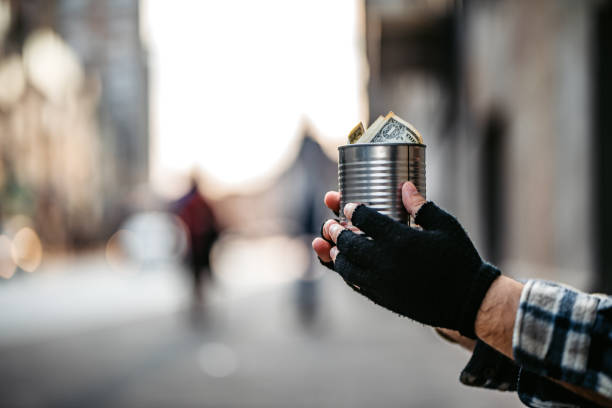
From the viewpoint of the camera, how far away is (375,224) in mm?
1245

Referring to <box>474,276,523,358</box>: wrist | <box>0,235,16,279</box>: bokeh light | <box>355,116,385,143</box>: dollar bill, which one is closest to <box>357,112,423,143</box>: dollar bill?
<box>355,116,385,143</box>: dollar bill

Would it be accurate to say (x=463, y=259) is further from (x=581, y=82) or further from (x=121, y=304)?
(x=121, y=304)

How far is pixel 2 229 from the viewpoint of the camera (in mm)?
17297

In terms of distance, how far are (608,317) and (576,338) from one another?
79mm

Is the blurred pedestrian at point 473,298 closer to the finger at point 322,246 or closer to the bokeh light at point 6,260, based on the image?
the finger at point 322,246

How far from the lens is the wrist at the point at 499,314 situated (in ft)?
4.03

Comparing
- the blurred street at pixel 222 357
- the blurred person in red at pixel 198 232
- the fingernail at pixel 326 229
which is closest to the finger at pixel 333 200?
the fingernail at pixel 326 229

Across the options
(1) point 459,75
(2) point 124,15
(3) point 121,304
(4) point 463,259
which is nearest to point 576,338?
(4) point 463,259

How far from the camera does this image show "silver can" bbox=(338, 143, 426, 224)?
4.29 feet

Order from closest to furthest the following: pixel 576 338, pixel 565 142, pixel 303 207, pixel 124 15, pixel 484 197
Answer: pixel 576 338 < pixel 565 142 < pixel 303 207 < pixel 484 197 < pixel 124 15

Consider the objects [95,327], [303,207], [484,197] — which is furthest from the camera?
[484,197]

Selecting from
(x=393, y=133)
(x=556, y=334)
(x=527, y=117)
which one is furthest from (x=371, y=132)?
(x=527, y=117)

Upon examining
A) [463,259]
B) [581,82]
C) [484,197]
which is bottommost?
[484,197]

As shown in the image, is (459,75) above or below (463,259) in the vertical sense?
above
